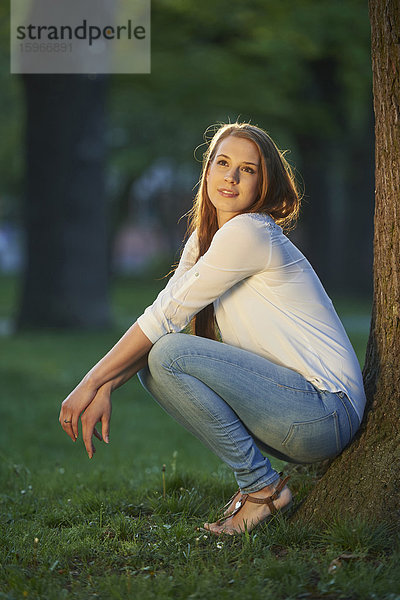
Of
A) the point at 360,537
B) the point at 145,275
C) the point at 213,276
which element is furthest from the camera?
the point at 145,275

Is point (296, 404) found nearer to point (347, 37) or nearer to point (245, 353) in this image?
point (245, 353)

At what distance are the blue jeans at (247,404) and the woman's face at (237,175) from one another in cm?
65

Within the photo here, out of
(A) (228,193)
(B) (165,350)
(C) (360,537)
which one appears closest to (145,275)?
(A) (228,193)

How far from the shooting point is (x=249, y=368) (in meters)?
3.16

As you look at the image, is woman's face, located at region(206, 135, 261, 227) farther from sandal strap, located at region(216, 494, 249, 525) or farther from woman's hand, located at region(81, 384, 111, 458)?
sandal strap, located at region(216, 494, 249, 525)

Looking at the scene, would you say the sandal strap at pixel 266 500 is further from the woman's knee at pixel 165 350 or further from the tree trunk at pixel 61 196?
the tree trunk at pixel 61 196

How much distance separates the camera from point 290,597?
2.60 metres

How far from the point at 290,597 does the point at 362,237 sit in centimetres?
2057

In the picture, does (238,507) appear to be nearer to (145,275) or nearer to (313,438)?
(313,438)

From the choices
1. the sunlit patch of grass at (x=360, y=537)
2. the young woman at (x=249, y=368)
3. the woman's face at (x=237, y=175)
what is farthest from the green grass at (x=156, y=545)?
the woman's face at (x=237, y=175)

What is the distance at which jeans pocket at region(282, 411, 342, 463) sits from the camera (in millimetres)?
3113

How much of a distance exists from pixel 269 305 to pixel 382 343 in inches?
20.0

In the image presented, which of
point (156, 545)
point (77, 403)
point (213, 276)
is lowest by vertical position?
point (156, 545)

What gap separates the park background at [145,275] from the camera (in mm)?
2936
